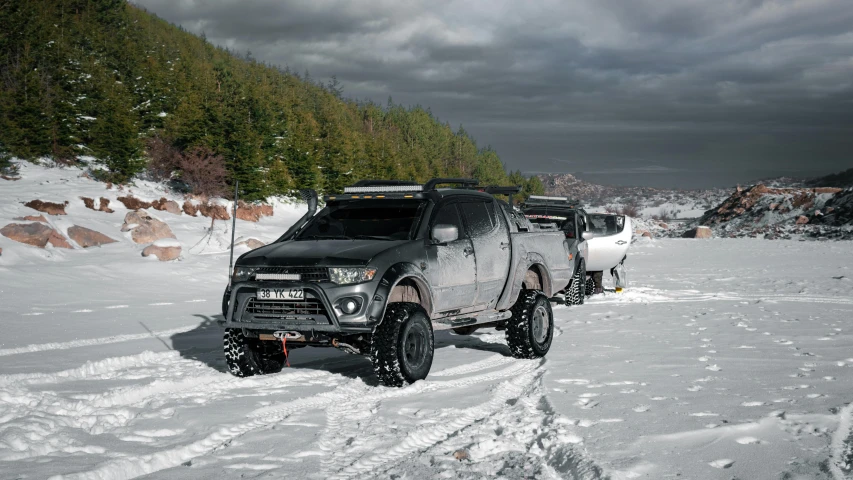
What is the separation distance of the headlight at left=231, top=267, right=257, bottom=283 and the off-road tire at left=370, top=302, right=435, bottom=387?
139cm

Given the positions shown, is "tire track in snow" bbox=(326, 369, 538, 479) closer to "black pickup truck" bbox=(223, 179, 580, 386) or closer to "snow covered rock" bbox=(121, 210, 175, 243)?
"black pickup truck" bbox=(223, 179, 580, 386)

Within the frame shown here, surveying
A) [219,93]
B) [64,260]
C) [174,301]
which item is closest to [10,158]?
[64,260]

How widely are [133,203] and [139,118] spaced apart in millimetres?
17676

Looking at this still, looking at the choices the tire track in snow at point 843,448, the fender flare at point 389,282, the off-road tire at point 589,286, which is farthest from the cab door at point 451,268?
the off-road tire at point 589,286

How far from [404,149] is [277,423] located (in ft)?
440

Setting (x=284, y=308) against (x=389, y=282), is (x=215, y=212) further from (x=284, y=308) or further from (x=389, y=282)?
(x=389, y=282)

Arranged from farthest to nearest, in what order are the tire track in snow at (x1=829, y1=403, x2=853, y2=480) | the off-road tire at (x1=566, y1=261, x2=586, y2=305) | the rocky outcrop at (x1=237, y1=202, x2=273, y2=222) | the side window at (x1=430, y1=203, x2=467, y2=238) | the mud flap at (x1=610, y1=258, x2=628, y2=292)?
the rocky outcrop at (x1=237, y1=202, x2=273, y2=222) → the mud flap at (x1=610, y1=258, x2=628, y2=292) → the off-road tire at (x1=566, y1=261, x2=586, y2=305) → the side window at (x1=430, y1=203, x2=467, y2=238) → the tire track in snow at (x1=829, y1=403, x2=853, y2=480)

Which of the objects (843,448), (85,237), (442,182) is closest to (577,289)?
(442,182)

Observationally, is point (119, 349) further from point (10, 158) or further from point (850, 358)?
point (10, 158)

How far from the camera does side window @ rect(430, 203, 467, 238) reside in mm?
8062

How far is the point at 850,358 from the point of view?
816cm

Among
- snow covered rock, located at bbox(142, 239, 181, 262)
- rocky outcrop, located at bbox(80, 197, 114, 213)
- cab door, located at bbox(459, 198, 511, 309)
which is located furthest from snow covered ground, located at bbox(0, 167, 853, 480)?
rocky outcrop, located at bbox(80, 197, 114, 213)

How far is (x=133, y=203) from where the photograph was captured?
124 feet

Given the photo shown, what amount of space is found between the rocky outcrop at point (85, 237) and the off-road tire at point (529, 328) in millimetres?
19834
